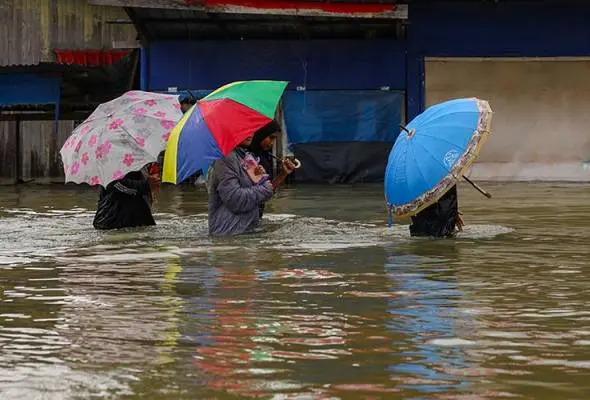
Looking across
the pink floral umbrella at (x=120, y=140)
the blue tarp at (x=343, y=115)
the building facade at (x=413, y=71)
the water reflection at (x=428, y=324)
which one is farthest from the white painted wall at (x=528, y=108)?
the water reflection at (x=428, y=324)

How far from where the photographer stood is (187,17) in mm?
22516

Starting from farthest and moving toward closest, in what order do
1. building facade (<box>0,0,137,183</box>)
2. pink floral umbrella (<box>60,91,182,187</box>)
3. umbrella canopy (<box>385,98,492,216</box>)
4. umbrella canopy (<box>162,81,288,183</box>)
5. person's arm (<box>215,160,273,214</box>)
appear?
building facade (<box>0,0,137,183</box>), pink floral umbrella (<box>60,91,182,187</box>), person's arm (<box>215,160,273,214</box>), umbrella canopy (<box>162,81,288,183</box>), umbrella canopy (<box>385,98,492,216</box>)

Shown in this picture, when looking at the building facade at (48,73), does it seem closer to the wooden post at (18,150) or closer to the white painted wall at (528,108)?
the wooden post at (18,150)

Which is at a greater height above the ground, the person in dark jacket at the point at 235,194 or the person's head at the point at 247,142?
the person's head at the point at 247,142

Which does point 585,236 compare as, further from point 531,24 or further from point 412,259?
point 531,24

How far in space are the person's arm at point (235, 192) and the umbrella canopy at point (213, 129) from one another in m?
0.26

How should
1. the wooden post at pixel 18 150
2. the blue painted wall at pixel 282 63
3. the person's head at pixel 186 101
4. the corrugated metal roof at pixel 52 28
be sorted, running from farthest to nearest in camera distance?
the corrugated metal roof at pixel 52 28, the wooden post at pixel 18 150, the blue painted wall at pixel 282 63, the person's head at pixel 186 101

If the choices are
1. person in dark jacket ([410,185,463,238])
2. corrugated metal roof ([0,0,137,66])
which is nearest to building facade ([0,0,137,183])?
corrugated metal roof ([0,0,137,66])

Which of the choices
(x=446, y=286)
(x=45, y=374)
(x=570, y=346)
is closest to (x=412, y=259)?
(x=446, y=286)

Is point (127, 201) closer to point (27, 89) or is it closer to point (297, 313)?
point (297, 313)

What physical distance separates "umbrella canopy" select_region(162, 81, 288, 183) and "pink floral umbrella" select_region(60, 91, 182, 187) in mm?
713

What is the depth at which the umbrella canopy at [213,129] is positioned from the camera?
35.0 ft

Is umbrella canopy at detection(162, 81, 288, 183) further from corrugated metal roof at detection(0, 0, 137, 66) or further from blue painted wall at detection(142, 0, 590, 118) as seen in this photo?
corrugated metal roof at detection(0, 0, 137, 66)

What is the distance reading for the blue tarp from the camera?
76.1 ft
